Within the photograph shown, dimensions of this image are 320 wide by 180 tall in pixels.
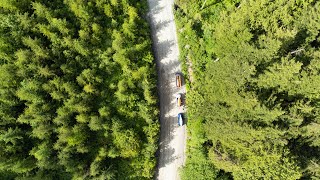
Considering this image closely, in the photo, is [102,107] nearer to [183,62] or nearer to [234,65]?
[183,62]

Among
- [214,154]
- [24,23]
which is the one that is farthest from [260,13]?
[24,23]

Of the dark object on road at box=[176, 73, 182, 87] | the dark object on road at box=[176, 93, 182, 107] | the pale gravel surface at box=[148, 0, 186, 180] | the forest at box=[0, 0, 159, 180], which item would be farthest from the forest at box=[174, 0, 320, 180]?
the forest at box=[0, 0, 159, 180]

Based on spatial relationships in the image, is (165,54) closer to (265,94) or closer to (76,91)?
(76,91)

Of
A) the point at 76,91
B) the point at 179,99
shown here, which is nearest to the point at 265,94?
the point at 179,99

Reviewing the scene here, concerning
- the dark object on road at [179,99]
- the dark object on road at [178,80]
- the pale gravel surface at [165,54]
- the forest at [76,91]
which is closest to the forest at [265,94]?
the dark object on road at [179,99]

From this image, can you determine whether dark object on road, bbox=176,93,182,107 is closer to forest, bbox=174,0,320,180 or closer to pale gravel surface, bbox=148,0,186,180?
pale gravel surface, bbox=148,0,186,180

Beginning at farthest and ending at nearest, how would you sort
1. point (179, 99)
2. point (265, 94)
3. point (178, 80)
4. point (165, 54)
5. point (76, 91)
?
point (165, 54) → point (179, 99) → point (178, 80) → point (76, 91) → point (265, 94)

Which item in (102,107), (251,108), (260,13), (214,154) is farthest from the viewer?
(102,107)
